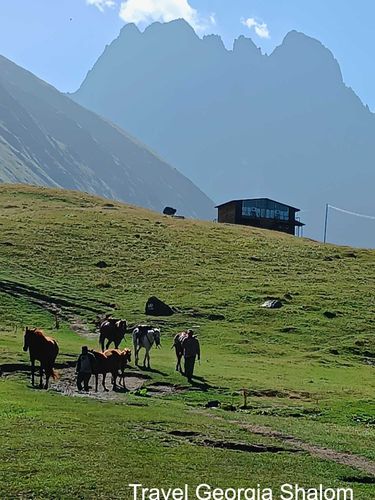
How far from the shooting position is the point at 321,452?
1777cm


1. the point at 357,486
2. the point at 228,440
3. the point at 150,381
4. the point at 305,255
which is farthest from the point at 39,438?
the point at 305,255

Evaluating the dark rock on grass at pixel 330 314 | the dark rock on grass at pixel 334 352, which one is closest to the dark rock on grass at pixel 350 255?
the dark rock on grass at pixel 330 314

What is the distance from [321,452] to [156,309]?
3456cm

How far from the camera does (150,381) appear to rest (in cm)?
3009

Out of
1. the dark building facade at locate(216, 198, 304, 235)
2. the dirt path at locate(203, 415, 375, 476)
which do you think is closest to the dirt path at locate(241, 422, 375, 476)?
the dirt path at locate(203, 415, 375, 476)

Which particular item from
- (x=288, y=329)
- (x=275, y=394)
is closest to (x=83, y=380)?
(x=275, y=394)

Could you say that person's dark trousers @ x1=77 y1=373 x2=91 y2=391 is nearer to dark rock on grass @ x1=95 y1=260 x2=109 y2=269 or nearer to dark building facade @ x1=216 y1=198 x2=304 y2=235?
dark rock on grass @ x1=95 y1=260 x2=109 y2=269

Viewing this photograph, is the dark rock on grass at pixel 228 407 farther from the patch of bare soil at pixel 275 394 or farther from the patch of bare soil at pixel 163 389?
the patch of bare soil at pixel 275 394

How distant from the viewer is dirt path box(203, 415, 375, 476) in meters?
16.6

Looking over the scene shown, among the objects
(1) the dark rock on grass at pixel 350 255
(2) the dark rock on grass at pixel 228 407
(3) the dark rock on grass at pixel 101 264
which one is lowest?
(2) the dark rock on grass at pixel 228 407

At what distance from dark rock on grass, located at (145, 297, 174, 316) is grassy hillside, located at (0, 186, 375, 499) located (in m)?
0.74

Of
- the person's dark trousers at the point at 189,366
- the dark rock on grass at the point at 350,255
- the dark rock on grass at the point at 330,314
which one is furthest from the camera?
the dark rock on grass at the point at 350,255

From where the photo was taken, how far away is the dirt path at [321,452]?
16633 mm

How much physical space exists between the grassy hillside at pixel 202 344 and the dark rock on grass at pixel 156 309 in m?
0.74
